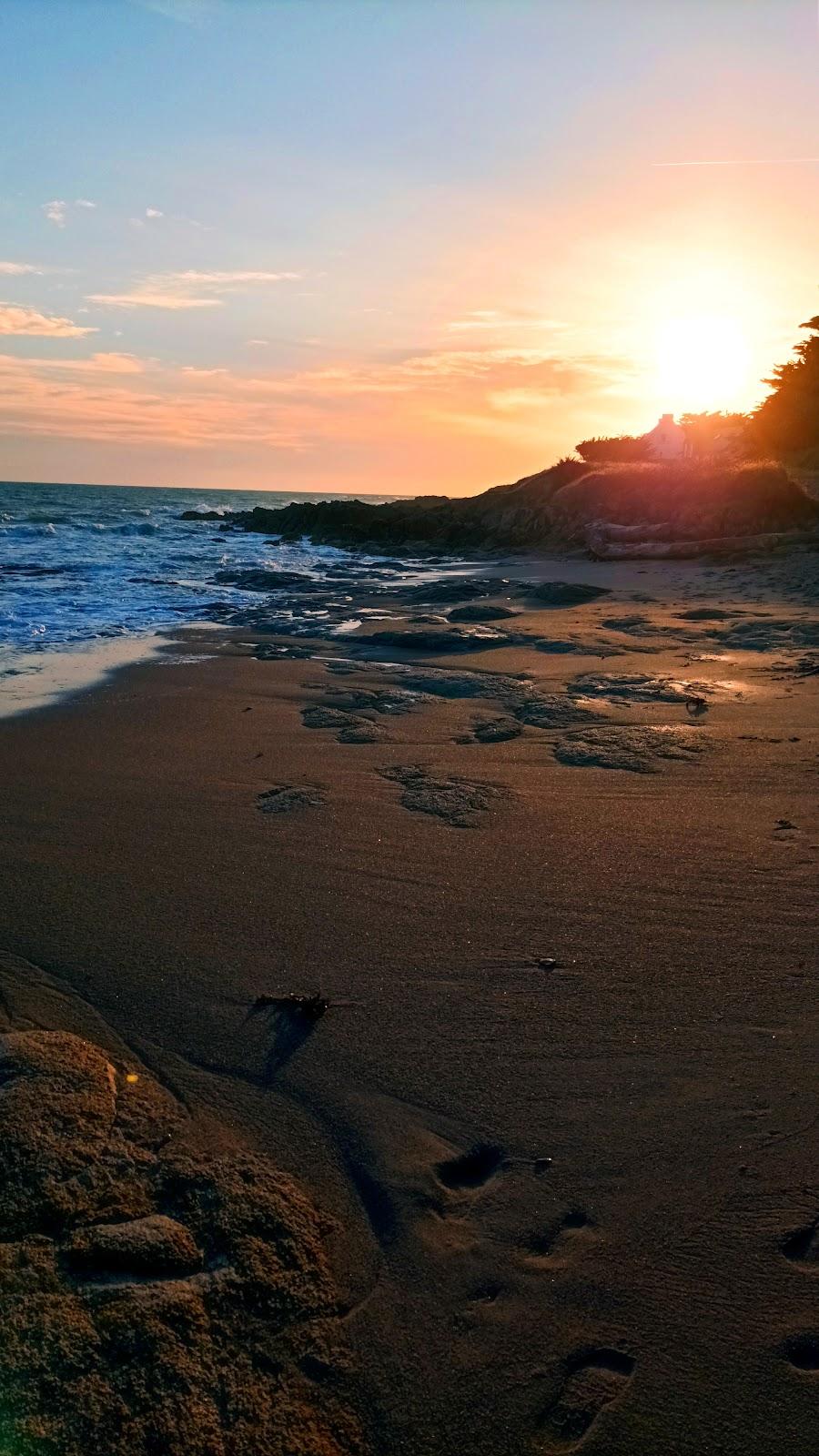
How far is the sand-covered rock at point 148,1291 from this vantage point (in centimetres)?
152

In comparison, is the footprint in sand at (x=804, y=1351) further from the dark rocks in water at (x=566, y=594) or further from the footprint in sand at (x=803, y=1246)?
the dark rocks in water at (x=566, y=594)

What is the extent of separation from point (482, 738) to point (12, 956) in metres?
3.04

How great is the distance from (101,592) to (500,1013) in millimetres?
13389

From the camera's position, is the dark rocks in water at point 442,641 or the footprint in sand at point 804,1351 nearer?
the footprint in sand at point 804,1351

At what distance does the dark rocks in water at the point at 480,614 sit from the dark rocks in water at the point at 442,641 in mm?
1127

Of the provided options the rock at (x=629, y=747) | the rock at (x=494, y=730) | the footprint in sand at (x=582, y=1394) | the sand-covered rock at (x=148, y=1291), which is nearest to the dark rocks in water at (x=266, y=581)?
the rock at (x=494, y=730)

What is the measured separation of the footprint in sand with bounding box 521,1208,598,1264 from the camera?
1932 mm

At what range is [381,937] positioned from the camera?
3.17 metres

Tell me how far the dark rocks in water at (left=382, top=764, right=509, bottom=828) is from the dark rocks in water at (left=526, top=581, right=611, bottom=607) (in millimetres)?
7186

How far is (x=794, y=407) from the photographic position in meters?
25.5

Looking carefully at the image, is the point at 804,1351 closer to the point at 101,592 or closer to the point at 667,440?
the point at 101,592

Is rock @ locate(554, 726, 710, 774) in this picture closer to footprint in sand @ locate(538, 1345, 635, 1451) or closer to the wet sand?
the wet sand

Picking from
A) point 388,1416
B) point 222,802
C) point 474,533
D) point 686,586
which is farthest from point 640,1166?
point 474,533

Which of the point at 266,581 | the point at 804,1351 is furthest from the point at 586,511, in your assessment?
the point at 804,1351
